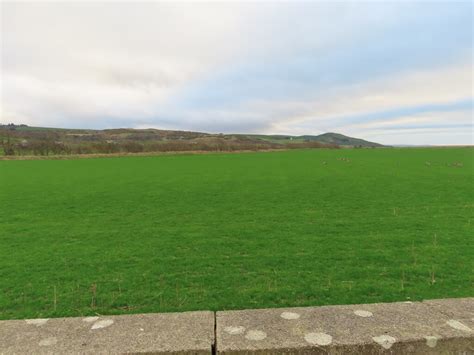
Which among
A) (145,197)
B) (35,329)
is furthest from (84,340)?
(145,197)

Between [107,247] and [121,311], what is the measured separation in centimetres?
366

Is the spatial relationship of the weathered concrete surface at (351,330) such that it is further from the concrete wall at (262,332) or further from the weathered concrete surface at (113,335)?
the weathered concrete surface at (113,335)

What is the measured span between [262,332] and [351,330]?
32.5 inches

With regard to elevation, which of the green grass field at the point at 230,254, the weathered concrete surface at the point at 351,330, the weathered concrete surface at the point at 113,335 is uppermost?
the weathered concrete surface at the point at 351,330

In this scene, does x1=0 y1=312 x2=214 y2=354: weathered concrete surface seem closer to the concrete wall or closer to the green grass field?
the concrete wall

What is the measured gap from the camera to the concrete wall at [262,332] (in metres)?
2.41

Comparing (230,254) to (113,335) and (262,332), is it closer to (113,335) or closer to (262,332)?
(262,332)

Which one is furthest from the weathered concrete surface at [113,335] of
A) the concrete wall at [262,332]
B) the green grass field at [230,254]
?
the green grass field at [230,254]

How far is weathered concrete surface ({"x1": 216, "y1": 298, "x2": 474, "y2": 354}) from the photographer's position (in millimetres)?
2420

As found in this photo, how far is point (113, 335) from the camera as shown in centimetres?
257

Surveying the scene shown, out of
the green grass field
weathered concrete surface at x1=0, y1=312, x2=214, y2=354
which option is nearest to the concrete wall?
weathered concrete surface at x1=0, y1=312, x2=214, y2=354

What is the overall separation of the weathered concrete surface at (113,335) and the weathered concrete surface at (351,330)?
0.74 ft

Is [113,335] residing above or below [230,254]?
above

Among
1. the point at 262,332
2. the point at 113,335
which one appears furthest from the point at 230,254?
the point at 113,335
